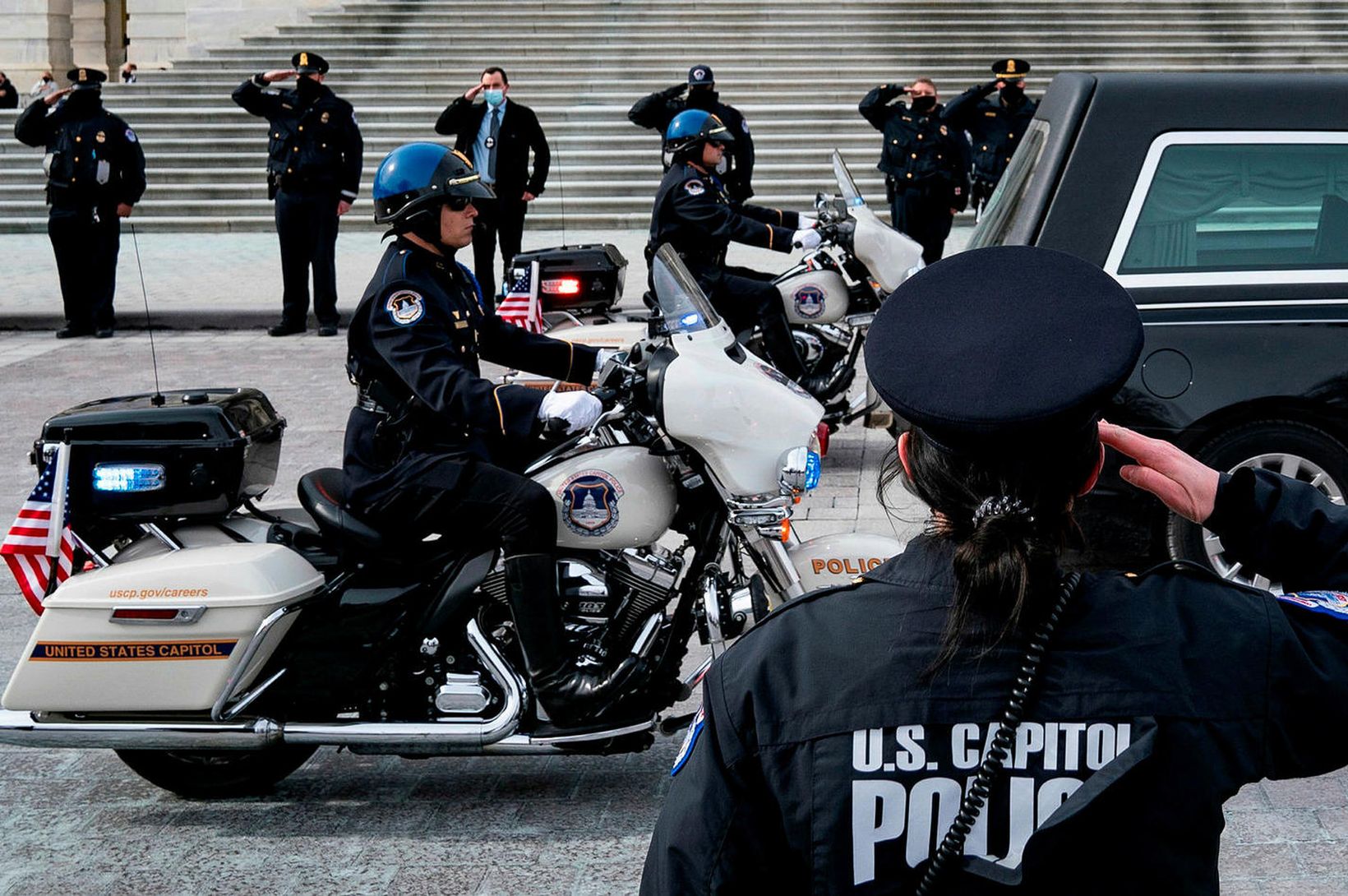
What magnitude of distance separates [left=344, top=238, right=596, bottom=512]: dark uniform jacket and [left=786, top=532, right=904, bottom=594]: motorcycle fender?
74 cm

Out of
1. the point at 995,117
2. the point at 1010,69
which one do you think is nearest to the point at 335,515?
the point at 995,117

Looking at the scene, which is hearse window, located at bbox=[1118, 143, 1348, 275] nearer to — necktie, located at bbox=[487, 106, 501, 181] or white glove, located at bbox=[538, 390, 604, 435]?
white glove, located at bbox=[538, 390, 604, 435]

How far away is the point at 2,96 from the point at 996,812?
2241 cm

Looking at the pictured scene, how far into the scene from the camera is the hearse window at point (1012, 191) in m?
5.33

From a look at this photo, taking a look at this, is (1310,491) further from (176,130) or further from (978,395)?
(176,130)

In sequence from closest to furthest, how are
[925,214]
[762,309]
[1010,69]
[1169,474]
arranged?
[1169,474] < [762,309] < [925,214] < [1010,69]

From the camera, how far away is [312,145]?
11859 millimetres

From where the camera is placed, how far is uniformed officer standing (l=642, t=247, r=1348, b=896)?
1.46 m

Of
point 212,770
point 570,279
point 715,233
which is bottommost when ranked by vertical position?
point 212,770

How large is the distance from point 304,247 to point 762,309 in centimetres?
523

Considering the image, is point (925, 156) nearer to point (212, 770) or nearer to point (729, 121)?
point (729, 121)

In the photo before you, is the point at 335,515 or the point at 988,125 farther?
the point at 988,125

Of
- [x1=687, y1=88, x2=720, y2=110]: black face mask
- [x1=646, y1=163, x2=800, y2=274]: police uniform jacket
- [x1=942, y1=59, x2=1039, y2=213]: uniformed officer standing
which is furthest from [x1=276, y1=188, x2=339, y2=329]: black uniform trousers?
[x1=942, y1=59, x2=1039, y2=213]: uniformed officer standing

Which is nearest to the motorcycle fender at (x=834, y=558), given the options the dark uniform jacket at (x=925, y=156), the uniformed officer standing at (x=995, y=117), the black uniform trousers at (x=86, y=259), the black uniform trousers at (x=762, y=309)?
the black uniform trousers at (x=762, y=309)
